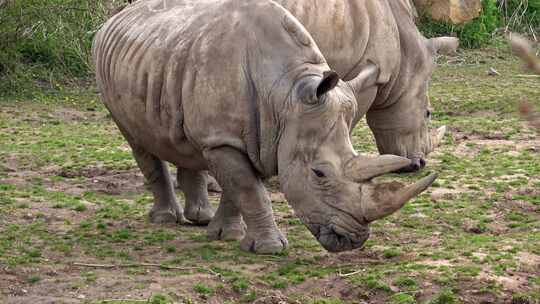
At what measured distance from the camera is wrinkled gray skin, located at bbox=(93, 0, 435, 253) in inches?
195

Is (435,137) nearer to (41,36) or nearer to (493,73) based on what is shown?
(493,73)

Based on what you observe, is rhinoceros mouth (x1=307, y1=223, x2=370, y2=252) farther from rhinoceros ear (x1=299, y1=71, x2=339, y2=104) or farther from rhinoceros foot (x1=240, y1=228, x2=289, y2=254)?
rhinoceros ear (x1=299, y1=71, x2=339, y2=104)

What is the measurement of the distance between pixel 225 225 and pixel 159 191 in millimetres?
740

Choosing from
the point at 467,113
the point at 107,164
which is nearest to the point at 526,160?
the point at 467,113

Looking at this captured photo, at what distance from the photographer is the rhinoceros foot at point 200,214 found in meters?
6.38

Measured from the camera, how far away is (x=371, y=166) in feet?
16.0

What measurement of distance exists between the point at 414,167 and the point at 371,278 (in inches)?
117

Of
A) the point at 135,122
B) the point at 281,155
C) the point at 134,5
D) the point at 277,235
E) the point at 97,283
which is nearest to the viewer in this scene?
the point at 97,283

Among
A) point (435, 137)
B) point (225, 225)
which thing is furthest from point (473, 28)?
point (225, 225)

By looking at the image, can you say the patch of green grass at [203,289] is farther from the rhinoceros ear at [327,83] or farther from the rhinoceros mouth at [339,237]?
the rhinoceros ear at [327,83]

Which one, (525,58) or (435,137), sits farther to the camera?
(435,137)

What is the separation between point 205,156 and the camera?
5379 mm

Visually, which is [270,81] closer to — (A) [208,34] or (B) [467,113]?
(A) [208,34]

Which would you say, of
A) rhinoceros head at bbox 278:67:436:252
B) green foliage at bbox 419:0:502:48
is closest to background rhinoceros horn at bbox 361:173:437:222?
rhinoceros head at bbox 278:67:436:252
